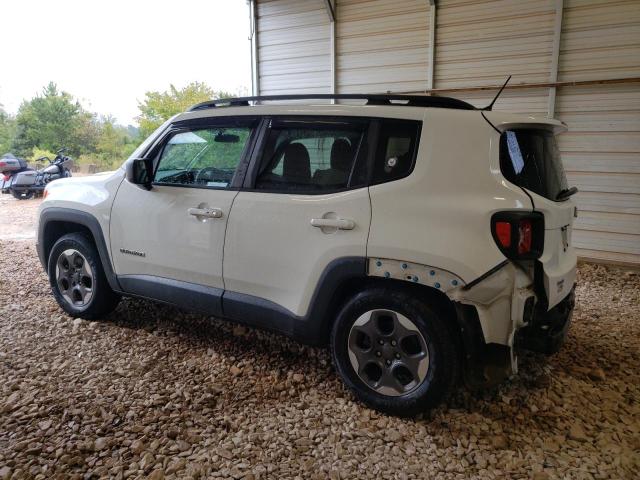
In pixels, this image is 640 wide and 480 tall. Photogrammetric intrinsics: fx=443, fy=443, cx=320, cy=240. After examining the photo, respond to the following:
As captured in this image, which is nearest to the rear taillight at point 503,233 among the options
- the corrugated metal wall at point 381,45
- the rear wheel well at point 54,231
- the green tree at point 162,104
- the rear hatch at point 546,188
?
the rear hatch at point 546,188

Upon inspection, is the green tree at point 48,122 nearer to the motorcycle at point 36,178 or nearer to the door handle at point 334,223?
the motorcycle at point 36,178

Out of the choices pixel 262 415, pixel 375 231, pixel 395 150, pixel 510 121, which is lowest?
pixel 262 415

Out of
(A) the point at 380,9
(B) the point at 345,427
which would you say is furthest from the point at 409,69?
(B) the point at 345,427

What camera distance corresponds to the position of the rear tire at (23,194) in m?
12.1

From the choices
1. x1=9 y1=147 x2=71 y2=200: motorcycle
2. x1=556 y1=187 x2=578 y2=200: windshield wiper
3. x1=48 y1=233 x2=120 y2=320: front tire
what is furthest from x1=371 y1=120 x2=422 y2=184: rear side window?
x1=9 y1=147 x2=71 y2=200: motorcycle

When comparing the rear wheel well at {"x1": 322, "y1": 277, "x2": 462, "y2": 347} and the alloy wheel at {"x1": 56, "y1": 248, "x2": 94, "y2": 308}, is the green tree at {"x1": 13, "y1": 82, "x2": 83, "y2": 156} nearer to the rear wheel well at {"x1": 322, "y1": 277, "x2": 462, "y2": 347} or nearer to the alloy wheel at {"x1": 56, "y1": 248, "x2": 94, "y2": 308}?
the alloy wheel at {"x1": 56, "y1": 248, "x2": 94, "y2": 308}

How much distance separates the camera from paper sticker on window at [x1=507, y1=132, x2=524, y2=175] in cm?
229

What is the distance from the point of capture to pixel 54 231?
155 inches

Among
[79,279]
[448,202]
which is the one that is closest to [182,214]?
[79,279]

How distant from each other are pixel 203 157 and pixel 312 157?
0.88 m

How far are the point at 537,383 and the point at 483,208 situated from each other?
144 cm

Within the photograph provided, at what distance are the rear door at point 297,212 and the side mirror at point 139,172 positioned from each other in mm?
813

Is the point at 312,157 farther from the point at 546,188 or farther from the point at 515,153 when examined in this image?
the point at 546,188

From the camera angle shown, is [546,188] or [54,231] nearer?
[546,188]
